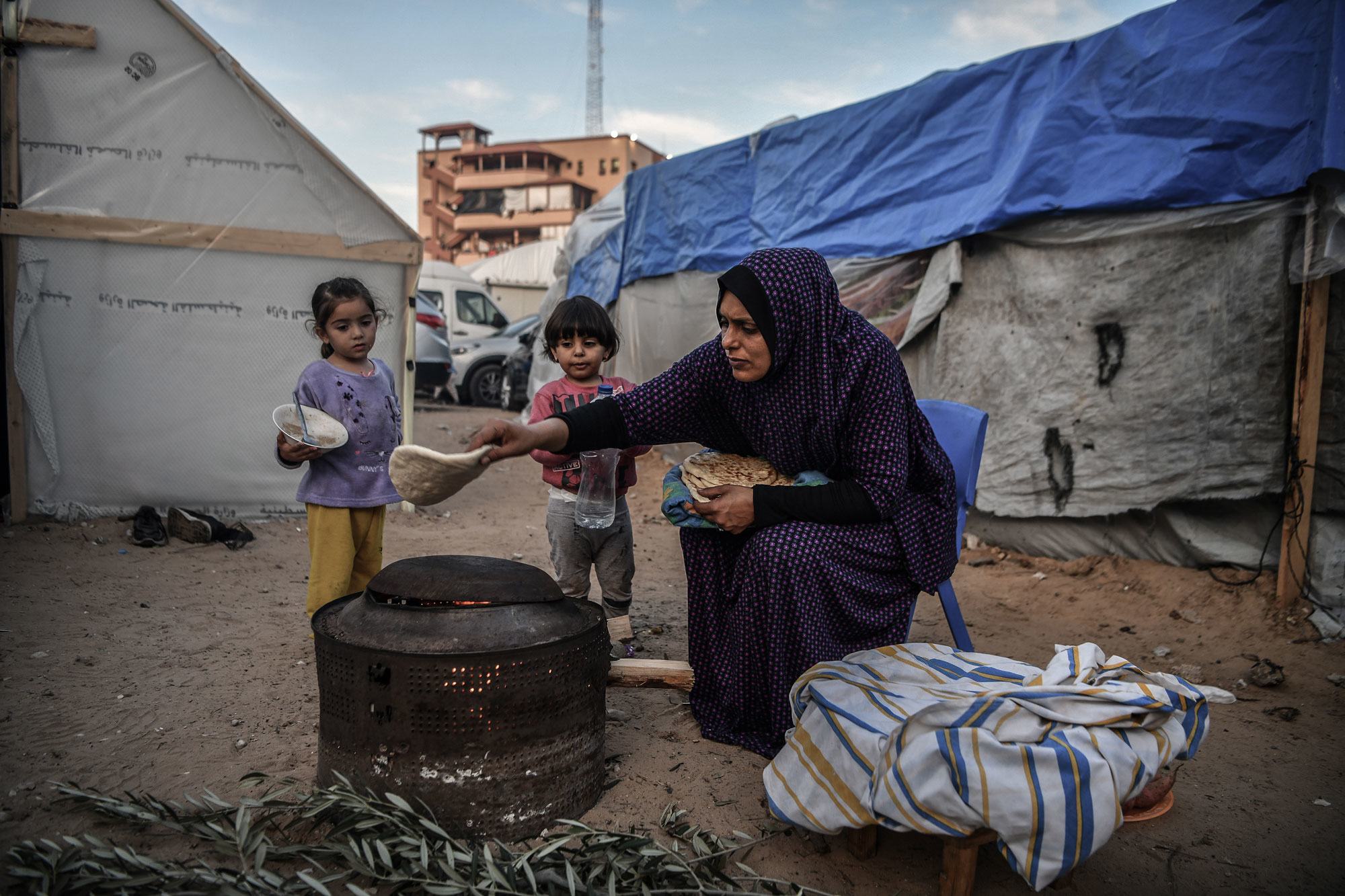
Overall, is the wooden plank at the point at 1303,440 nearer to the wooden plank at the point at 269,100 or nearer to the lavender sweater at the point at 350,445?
the lavender sweater at the point at 350,445

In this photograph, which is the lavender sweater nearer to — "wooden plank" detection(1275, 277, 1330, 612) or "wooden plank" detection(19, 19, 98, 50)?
"wooden plank" detection(19, 19, 98, 50)

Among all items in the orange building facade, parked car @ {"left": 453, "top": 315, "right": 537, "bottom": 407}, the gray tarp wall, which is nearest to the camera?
the gray tarp wall

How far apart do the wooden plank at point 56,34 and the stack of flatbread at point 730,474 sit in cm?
485

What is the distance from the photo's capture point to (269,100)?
17.6 ft

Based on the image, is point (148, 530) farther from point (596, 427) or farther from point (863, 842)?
point (863, 842)

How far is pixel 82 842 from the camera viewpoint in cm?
190

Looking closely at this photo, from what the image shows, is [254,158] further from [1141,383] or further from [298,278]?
[1141,383]

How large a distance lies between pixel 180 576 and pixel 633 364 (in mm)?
5094

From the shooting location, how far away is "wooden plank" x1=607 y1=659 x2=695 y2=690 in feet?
8.65

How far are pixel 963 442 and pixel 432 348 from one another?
8.93 meters

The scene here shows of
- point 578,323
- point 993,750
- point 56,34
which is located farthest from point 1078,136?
point 56,34

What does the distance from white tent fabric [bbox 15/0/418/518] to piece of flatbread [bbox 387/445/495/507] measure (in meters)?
3.99

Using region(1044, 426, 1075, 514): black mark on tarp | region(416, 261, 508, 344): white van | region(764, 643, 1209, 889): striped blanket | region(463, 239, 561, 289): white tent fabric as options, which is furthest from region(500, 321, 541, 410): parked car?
region(463, 239, 561, 289): white tent fabric

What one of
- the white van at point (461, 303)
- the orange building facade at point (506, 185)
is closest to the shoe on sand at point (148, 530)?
the white van at point (461, 303)
